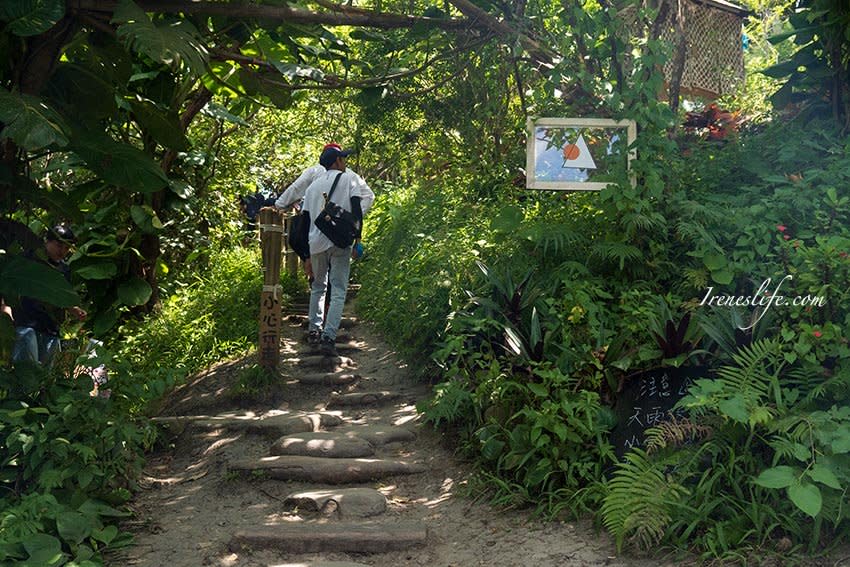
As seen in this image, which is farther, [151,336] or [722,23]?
[722,23]

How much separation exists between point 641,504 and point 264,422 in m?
3.44

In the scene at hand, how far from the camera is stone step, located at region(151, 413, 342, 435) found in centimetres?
698

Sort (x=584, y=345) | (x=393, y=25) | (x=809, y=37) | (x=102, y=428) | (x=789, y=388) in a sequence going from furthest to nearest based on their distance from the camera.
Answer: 1. (x=393, y=25)
2. (x=809, y=37)
3. (x=584, y=345)
4. (x=102, y=428)
5. (x=789, y=388)

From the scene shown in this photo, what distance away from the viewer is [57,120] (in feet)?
15.9

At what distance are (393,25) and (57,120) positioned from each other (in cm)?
256

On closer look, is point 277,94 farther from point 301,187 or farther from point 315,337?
point 315,337

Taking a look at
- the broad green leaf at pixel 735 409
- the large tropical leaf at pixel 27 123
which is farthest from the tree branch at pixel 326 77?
the broad green leaf at pixel 735 409

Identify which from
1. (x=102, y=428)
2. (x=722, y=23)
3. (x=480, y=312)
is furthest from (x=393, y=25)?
(x=722, y=23)

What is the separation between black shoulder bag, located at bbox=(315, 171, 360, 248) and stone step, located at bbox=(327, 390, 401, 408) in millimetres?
1502

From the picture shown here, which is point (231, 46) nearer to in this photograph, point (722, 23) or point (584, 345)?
point (584, 345)

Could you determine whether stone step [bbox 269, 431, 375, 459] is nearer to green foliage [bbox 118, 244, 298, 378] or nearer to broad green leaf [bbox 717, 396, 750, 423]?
green foliage [bbox 118, 244, 298, 378]

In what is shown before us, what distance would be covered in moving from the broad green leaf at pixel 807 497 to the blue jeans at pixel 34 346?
4.59 meters

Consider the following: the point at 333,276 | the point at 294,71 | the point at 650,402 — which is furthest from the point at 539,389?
the point at 333,276

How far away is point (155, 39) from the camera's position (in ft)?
15.6
